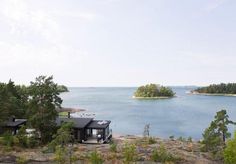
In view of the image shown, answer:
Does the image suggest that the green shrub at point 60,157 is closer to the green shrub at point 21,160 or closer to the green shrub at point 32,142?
the green shrub at point 21,160

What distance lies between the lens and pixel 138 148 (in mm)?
34625

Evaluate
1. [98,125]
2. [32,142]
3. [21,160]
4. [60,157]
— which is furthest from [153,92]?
[60,157]

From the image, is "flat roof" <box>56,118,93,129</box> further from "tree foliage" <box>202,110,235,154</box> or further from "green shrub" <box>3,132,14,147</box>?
"tree foliage" <box>202,110,235,154</box>

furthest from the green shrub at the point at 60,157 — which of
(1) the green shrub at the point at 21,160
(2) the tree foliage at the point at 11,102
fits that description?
(2) the tree foliage at the point at 11,102

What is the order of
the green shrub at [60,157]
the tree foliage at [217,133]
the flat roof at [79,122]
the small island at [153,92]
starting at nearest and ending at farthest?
the green shrub at [60,157] < the tree foliage at [217,133] < the flat roof at [79,122] < the small island at [153,92]

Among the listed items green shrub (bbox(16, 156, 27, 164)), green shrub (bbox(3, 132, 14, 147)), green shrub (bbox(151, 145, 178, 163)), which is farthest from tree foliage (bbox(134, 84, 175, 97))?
green shrub (bbox(16, 156, 27, 164))

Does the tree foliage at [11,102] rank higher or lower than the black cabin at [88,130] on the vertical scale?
higher

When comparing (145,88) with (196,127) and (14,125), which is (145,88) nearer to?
(196,127)

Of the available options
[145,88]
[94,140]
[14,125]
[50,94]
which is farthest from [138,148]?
[145,88]

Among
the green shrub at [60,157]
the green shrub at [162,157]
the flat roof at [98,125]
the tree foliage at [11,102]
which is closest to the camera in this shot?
the green shrub at [60,157]

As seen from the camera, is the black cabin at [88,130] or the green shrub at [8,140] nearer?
the green shrub at [8,140]

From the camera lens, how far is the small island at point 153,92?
6796 inches

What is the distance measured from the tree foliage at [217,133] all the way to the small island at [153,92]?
13610 cm

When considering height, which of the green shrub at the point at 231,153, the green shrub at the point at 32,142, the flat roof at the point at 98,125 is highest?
the flat roof at the point at 98,125
